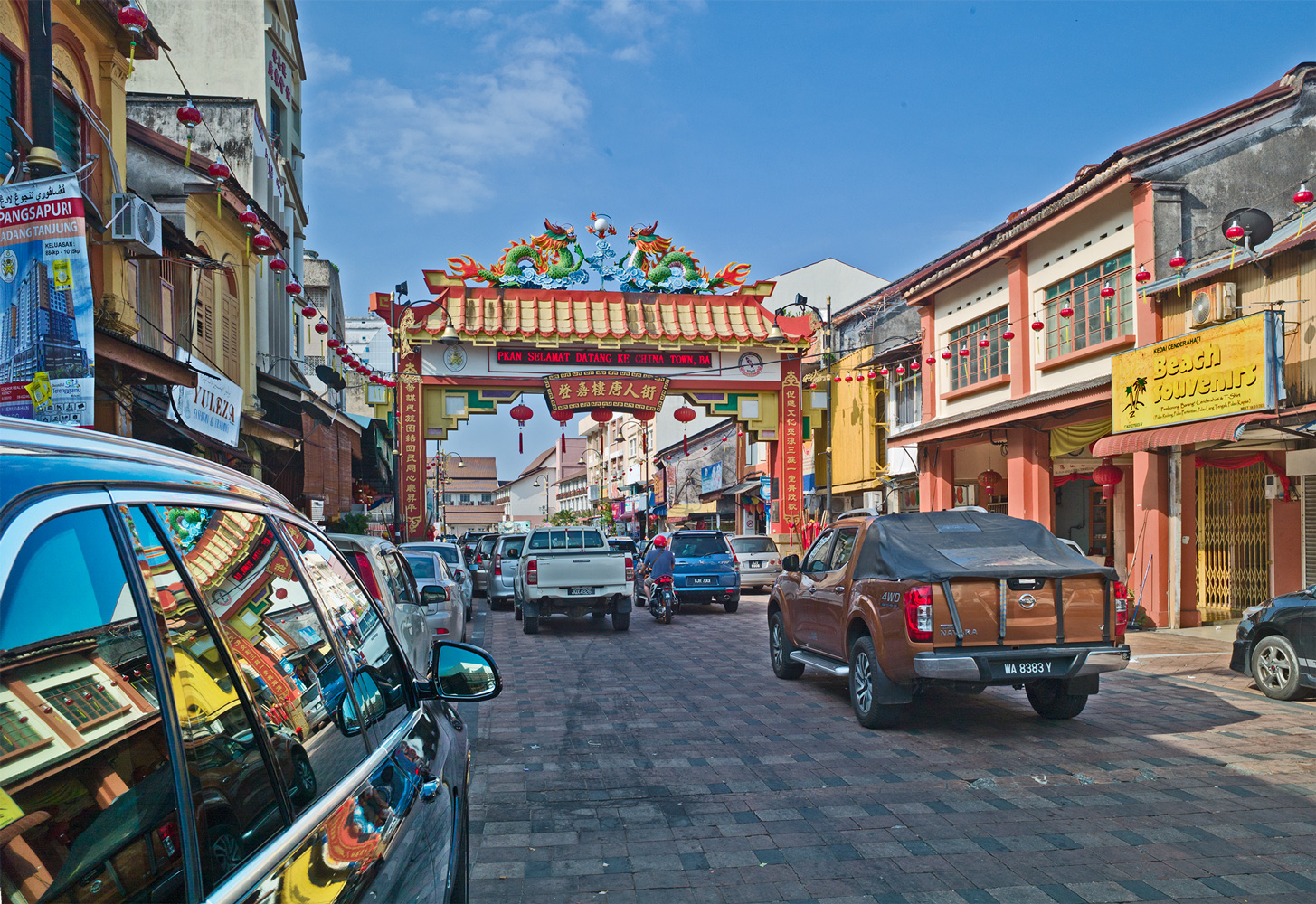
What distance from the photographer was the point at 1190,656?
12.8m

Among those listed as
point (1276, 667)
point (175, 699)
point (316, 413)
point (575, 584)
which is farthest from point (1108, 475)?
point (175, 699)

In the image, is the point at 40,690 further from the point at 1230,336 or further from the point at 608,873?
the point at 1230,336

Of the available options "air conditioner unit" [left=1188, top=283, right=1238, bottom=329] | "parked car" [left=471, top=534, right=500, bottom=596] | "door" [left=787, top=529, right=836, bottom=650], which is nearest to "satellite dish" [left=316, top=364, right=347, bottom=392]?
"parked car" [left=471, top=534, right=500, bottom=596]

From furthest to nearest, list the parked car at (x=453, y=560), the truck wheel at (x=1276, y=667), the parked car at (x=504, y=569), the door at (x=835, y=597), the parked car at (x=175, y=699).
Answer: the parked car at (x=504, y=569) < the parked car at (x=453, y=560) < the truck wheel at (x=1276, y=667) < the door at (x=835, y=597) < the parked car at (x=175, y=699)

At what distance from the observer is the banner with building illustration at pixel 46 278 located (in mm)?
7695

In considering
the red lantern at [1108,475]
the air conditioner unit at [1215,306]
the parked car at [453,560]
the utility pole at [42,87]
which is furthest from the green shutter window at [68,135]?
the red lantern at [1108,475]

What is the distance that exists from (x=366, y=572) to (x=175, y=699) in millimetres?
7626

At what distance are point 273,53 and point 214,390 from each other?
16406mm

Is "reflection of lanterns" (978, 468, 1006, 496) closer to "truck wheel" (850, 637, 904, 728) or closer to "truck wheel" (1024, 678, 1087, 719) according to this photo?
"truck wheel" (1024, 678, 1087, 719)

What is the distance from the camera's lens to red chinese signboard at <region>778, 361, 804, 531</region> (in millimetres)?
31938

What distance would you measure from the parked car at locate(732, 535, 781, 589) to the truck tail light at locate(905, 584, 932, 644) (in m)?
17.5

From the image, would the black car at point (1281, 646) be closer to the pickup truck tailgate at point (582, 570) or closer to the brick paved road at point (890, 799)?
the brick paved road at point (890, 799)

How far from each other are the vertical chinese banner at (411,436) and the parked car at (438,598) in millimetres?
15034

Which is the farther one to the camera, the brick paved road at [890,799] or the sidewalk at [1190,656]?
→ the sidewalk at [1190,656]
